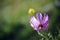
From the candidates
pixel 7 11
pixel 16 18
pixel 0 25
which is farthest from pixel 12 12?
pixel 0 25

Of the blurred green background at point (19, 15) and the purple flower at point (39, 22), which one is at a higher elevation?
the blurred green background at point (19, 15)

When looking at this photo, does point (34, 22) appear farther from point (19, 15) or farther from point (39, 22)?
point (19, 15)

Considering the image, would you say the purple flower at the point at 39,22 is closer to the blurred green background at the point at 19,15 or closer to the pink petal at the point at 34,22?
the pink petal at the point at 34,22

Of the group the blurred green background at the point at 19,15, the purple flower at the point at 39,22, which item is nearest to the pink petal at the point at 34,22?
the purple flower at the point at 39,22

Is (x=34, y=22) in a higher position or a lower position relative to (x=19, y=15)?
lower

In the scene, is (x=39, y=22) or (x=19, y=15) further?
(x=19, y=15)

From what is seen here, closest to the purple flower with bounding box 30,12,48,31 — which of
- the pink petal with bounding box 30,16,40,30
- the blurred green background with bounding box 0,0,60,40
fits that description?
the pink petal with bounding box 30,16,40,30

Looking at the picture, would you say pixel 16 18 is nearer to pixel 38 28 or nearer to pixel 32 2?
pixel 32 2

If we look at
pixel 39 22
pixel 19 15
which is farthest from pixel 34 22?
pixel 19 15

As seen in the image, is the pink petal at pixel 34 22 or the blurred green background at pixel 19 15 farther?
the blurred green background at pixel 19 15

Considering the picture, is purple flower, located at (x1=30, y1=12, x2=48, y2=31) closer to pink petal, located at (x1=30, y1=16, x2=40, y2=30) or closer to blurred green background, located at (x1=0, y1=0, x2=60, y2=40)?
pink petal, located at (x1=30, y1=16, x2=40, y2=30)
